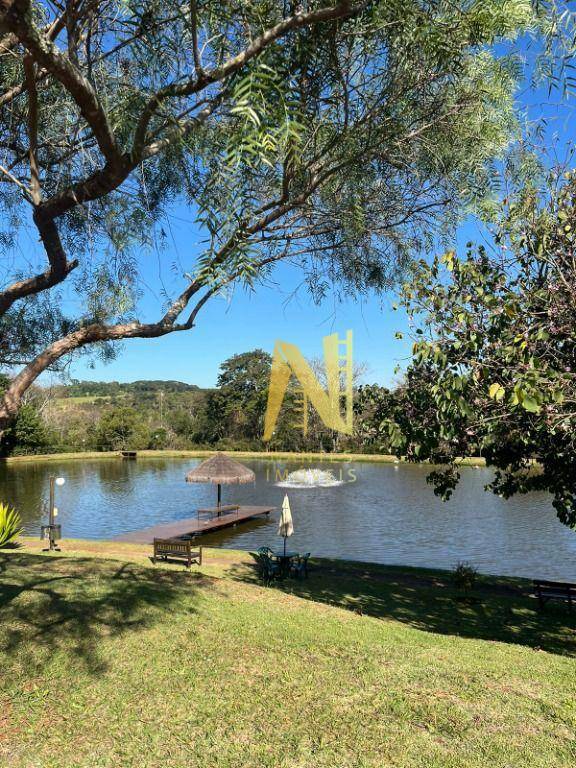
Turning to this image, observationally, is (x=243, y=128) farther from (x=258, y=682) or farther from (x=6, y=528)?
(x=6, y=528)

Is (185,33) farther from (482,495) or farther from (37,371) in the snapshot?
(482,495)

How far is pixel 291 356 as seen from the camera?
3909 cm

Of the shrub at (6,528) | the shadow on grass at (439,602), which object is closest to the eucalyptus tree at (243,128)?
the shadow on grass at (439,602)

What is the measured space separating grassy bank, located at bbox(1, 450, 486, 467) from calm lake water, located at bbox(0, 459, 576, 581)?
25.2 ft

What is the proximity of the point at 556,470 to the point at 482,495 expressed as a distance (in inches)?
712

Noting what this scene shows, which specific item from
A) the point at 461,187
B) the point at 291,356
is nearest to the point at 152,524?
the point at 461,187

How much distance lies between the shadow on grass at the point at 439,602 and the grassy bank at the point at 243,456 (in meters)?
26.7

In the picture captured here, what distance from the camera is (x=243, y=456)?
45094mm

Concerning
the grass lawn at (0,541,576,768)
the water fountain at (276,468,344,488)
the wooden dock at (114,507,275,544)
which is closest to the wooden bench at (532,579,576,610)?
the grass lawn at (0,541,576,768)

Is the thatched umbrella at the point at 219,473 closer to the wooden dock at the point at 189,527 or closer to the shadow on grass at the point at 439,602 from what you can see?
the wooden dock at the point at 189,527

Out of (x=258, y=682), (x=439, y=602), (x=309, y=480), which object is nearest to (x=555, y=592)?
(x=439, y=602)

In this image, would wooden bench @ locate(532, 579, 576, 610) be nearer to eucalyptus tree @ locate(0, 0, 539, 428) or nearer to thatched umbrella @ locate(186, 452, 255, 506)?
eucalyptus tree @ locate(0, 0, 539, 428)

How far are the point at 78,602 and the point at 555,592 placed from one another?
710 centimetres

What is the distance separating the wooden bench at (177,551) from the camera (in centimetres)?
1116
